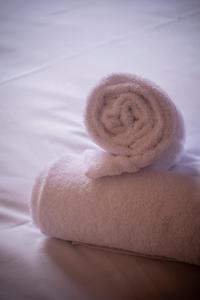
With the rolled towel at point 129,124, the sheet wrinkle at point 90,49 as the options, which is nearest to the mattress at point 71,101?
the sheet wrinkle at point 90,49

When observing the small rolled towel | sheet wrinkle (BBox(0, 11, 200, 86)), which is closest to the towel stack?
the small rolled towel

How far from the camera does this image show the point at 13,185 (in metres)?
0.68

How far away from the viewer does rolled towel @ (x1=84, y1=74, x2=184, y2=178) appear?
0.50m

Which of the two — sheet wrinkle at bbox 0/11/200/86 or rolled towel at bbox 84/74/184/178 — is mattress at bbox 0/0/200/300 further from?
rolled towel at bbox 84/74/184/178

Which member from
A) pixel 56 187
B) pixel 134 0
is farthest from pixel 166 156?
pixel 134 0

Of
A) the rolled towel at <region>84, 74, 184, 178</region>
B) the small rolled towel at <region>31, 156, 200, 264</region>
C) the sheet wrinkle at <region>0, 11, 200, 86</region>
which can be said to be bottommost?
the small rolled towel at <region>31, 156, 200, 264</region>

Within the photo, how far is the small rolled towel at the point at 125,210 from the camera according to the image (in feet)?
1.54

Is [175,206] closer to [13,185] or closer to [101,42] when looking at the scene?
[13,185]

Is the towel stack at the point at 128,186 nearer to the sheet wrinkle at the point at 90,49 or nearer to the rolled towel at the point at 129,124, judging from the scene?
the rolled towel at the point at 129,124

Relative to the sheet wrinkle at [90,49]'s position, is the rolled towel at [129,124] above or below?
below

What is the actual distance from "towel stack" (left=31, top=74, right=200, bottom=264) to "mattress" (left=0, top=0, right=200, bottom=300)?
4cm

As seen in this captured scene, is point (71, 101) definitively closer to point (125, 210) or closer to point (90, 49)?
point (90, 49)

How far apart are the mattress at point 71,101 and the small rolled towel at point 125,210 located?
0.13ft

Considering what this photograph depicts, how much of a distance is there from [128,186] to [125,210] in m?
0.04
